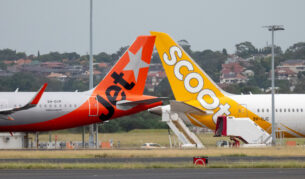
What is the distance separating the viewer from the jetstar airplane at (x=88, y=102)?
2253 inches

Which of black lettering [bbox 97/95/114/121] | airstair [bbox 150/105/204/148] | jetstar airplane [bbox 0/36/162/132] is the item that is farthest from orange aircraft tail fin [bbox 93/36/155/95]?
airstair [bbox 150/105/204/148]

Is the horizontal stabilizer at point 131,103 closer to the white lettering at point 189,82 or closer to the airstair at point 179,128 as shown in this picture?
the airstair at point 179,128

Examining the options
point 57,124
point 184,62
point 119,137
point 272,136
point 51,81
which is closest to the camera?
point 57,124

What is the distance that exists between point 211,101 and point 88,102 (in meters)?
14.1

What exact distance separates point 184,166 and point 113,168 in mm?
3593

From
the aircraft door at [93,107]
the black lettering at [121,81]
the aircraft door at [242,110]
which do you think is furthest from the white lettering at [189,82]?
the aircraft door at [93,107]

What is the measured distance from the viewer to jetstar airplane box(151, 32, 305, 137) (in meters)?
67.8

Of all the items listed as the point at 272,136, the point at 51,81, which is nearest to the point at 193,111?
the point at 272,136

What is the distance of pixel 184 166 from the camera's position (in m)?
38.4

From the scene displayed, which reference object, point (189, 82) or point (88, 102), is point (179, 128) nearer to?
point (189, 82)

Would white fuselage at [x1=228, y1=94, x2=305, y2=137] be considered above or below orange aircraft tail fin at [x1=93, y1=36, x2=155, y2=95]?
below

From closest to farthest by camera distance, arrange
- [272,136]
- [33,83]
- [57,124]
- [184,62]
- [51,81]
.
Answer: [57,124]
[272,136]
[184,62]
[33,83]
[51,81]

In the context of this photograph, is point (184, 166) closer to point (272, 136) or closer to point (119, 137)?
point (272, 136)

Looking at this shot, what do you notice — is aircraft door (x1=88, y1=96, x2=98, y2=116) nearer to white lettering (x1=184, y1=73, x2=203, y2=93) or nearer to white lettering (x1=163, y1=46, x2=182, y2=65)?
white lettering (x1=163, y1=46, x2=182, y2=65)
